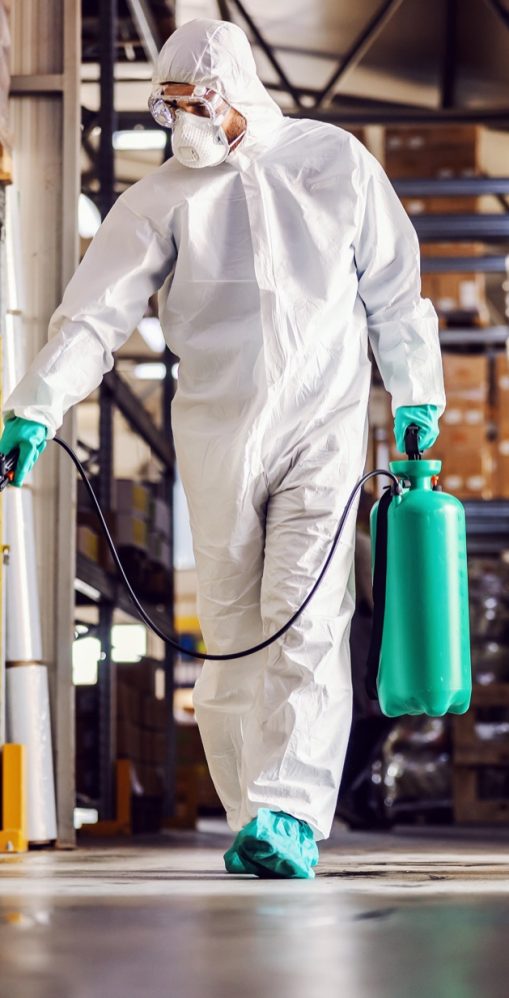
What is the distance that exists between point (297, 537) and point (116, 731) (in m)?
4.87

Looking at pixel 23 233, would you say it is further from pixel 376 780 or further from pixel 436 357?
pixel 376 780

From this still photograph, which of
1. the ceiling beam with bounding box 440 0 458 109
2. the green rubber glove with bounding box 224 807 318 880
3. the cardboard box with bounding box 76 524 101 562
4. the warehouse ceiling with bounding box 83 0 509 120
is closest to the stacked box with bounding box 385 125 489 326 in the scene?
the warehouse ceiling with bounding box 83 0 509 120

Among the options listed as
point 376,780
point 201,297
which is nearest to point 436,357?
point 201,297

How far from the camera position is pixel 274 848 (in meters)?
2.83

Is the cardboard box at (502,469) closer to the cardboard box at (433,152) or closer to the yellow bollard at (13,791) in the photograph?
the cardboard box at (433,152)

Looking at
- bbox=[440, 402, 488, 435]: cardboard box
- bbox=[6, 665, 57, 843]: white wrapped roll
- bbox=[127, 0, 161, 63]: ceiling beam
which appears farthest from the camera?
bbox=[440, 402, 488, 435]: cardboard box

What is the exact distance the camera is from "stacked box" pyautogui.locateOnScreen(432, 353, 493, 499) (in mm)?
9141

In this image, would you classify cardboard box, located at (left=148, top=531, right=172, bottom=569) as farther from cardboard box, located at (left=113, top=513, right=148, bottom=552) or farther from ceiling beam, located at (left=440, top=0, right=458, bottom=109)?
ceiling beam, located at (left=440, top=0, right=458, bottom=109)

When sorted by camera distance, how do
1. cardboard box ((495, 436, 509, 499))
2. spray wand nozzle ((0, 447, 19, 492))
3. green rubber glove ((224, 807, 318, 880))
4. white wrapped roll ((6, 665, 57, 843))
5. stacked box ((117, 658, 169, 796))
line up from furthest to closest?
cardboard box ((495, 436, 509, 499)) < stacked box ((117, 658, 169, 796)) < white wrapped roll ((6, 665, 57, 843)) < spray wand nozzle ((0, 447, 19, 492)) < green rubber glove ((224, 807, 318, 880))

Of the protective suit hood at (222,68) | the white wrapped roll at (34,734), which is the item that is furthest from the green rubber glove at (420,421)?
the white wrapped roll at (34,734)

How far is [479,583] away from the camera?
9.51m

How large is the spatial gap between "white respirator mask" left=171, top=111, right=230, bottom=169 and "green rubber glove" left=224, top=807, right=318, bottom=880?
1.45 metres

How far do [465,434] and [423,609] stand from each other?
6.16 meters

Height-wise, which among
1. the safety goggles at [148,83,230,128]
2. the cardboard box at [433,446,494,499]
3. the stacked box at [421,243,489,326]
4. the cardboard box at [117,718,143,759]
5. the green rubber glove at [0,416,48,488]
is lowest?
the cardboard box at [117,718,143,759]
